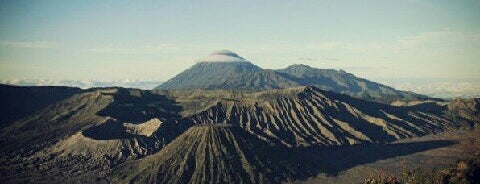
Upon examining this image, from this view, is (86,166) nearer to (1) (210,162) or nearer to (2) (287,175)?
(1) (210,162)

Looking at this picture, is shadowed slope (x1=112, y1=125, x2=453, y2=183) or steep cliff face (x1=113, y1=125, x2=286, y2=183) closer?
steep cliff face (x1=113, y1=125, x2=286, y2=183)

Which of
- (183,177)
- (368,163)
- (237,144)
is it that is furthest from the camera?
(368,163)

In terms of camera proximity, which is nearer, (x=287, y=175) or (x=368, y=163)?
(x=287, y=175)

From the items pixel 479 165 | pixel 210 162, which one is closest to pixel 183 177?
pixel 210 162

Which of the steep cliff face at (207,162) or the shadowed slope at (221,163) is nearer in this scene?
the steep cliff face at (207,162)

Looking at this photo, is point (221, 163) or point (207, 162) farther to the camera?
point (221, 163)

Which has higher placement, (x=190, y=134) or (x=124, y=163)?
(x=190, y=134)

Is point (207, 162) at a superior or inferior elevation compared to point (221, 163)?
superior

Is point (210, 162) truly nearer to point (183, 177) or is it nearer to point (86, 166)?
point (183, 177)

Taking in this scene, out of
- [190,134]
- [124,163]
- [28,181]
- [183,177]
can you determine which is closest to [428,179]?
[183,177]

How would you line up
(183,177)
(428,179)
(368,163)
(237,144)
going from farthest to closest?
(368,163), (237,144), (183,177), (428,179)
